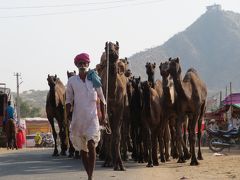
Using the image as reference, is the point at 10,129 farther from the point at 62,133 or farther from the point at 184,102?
the point at 184,102

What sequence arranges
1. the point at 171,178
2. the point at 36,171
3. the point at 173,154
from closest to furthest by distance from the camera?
the point at 171,178 < the point at 36,171 < the point at 173,154

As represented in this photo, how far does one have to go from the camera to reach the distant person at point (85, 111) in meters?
11.0

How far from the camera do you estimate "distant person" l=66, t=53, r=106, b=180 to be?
11.0 metres

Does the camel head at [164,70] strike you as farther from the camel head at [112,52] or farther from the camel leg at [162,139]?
the camel head at [112,52]

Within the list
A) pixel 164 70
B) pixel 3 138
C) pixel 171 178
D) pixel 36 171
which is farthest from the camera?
pixel 3 138

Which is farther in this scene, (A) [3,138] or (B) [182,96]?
(A) [3,138]

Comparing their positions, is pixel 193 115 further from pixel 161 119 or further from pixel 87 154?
pixel 87 154

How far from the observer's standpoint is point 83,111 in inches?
436

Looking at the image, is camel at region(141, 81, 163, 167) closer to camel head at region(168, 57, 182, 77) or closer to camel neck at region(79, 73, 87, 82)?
camel head at region(168, 57, 182, 77)

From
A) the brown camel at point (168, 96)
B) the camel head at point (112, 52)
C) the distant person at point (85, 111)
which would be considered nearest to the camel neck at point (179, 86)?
the brown camel at point (168, 96)

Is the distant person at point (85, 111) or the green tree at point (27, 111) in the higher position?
the green tree at point (27, 111)

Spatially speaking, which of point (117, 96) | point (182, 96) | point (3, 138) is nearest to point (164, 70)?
point (182, 96)

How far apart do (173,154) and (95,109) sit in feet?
30.2

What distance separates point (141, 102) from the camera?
17812 millimetres
